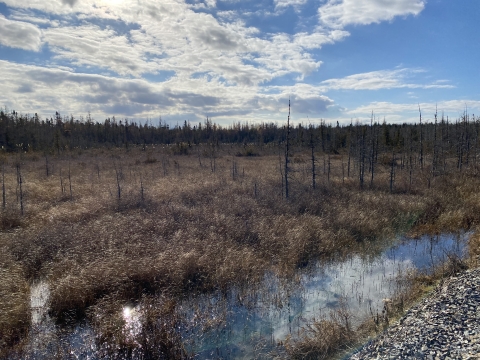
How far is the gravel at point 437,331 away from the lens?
19.9 feet

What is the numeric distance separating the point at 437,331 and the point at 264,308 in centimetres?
388

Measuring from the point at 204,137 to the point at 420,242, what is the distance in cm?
6601

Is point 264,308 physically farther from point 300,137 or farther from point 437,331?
point 300,137

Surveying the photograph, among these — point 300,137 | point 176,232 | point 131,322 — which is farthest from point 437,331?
point 300,137

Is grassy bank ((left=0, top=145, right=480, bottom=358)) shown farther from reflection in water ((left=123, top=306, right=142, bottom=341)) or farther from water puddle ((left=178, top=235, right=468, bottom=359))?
water puddle ((left=178, top=235, right=468, bottom=359))

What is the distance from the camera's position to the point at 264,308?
8508 mm

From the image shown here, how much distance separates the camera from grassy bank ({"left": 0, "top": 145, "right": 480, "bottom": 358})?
337 inches

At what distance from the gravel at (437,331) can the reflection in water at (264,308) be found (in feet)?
3.45

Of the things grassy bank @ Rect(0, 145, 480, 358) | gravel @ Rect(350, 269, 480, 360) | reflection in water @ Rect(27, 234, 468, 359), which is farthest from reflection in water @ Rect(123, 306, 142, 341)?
gravel @ Rect(350, 269, 480, 360)

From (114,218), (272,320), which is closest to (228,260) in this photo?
(272,320)

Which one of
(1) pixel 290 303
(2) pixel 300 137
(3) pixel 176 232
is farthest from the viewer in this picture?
(2) pixel 300 137

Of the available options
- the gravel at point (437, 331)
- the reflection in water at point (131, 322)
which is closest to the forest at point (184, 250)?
the reflection in water at point (131, 322)

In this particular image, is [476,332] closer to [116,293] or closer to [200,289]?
[200,289]

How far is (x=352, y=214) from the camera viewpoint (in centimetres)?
1517
